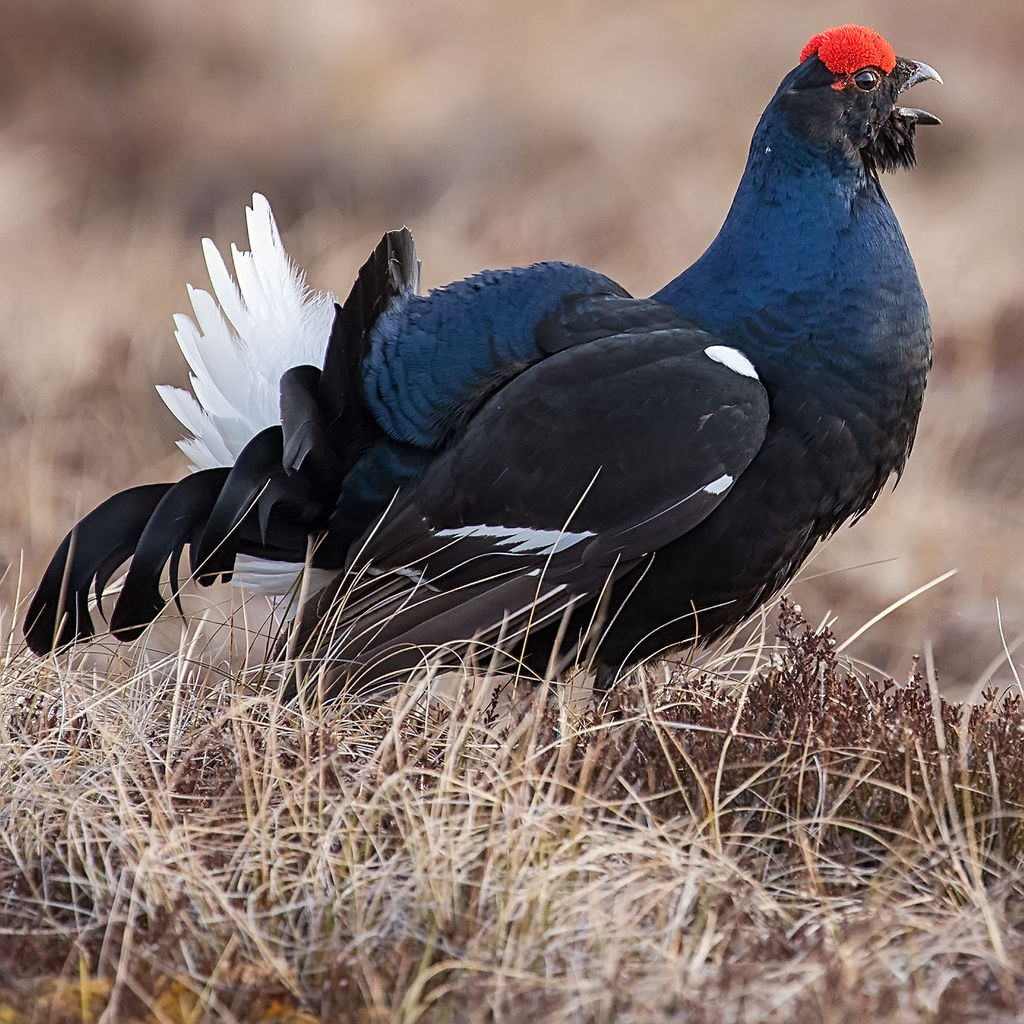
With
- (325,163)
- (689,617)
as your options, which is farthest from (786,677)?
(325,163)

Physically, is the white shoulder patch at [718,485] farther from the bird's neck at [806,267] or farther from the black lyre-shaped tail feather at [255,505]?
the black lyre-shaped tail feather at [255,505]

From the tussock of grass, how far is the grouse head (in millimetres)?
1196

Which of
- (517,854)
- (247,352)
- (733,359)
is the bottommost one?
(517,854)

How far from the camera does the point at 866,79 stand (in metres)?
3.59

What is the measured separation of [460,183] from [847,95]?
7.69 metres

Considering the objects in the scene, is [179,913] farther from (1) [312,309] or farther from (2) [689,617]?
(1) [312,309]

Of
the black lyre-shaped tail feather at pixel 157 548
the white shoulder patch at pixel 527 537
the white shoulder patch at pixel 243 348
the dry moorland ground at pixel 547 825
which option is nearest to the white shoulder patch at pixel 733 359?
the white shoulder patch at pixel 527 537

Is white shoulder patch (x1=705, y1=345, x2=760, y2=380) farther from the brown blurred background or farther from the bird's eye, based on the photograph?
the brown blurred background

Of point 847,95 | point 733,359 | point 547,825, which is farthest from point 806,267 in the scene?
point 547,825

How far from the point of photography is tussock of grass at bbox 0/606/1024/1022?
2.16 m

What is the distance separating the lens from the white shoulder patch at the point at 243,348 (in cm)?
369

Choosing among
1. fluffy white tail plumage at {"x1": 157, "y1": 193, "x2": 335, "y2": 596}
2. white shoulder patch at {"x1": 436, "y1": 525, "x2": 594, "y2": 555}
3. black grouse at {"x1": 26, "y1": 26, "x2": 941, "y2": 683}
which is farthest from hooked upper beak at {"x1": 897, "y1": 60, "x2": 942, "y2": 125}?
fluffy white tail plumage at {"x1": 157, "y1": 193, "x2": 335, "y2": 596}

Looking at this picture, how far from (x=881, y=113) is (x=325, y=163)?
313 inches

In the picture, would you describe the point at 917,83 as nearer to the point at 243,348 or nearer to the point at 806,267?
the point at 806,267
